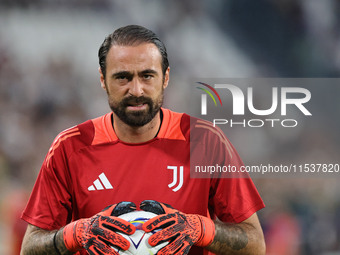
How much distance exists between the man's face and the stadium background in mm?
3268

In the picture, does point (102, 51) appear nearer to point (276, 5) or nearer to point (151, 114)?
point (151, 114)

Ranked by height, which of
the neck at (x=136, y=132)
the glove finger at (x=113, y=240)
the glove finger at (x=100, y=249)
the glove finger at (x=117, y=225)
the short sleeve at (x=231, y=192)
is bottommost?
the glove finger at (x=100, y=249)

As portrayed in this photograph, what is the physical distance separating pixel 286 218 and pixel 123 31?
3.81 m

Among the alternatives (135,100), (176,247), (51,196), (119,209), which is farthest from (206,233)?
(51,196)

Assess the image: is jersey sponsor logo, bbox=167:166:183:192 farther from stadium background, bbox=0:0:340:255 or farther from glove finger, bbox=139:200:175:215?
stadium background, bbox=0:0:340:255

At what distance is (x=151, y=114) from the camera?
2.52 meters

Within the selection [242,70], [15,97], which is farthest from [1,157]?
[242,70]

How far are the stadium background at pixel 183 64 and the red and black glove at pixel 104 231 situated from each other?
3504mm

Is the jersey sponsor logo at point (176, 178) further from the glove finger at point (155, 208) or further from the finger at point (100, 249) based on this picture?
the finger at point (100, 249)

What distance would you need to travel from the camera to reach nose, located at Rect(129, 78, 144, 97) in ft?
7.93

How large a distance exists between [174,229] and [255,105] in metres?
3.95

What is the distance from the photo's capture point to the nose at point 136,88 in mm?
2418

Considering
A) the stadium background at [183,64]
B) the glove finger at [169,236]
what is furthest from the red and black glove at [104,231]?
the stadium background at [183,64]

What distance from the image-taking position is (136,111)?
248 centimetres
